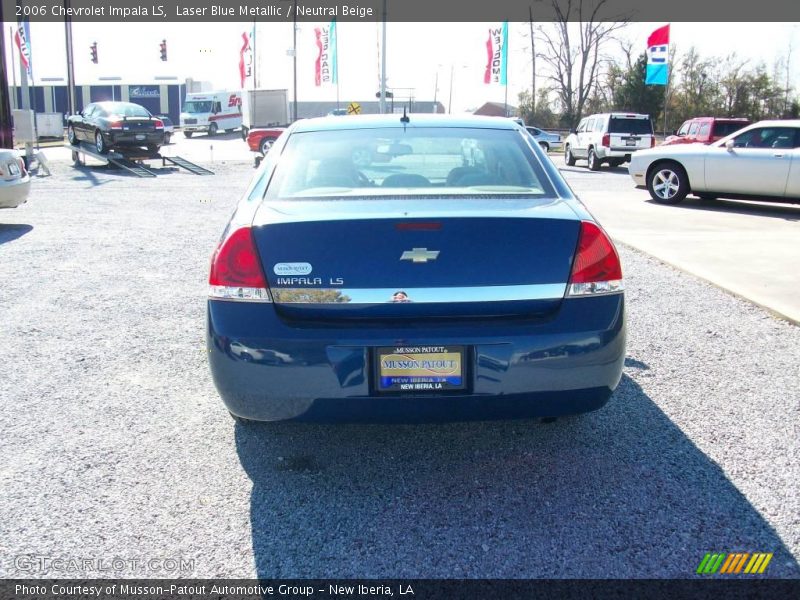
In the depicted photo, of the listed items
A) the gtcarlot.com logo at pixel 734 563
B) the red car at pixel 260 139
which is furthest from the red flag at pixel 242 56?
the gtcarlot.com logo at pixel 734 563

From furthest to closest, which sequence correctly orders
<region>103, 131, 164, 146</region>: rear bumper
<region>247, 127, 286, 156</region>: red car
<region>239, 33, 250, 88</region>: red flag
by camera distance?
<region>239, 33, 250, 88</region>: red flag, <region>247, 127, 286, 156</region>: red car, <region>103, 131, 164, 146</region>: rear bumper

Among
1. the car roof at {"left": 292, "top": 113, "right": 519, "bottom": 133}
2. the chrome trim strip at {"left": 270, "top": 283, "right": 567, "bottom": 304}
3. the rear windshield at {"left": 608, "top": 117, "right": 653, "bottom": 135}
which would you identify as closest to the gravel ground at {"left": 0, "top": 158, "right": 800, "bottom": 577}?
the chrome trim strip at {"left": 270, "top": 283, "right": 567, "bottom": 304}

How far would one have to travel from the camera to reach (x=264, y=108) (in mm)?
43219

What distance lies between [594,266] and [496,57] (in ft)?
142

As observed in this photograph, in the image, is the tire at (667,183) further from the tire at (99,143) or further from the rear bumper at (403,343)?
the tire at (99,143)

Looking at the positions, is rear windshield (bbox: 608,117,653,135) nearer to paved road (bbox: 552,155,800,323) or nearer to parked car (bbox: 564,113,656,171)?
parked car (bbox: 564,113,656,171)

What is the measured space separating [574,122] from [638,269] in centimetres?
4893

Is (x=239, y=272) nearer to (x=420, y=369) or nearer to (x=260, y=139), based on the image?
(x=420, y=369)

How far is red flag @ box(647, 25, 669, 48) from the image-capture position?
115 feet

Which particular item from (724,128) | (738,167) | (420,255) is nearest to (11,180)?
(420,255)

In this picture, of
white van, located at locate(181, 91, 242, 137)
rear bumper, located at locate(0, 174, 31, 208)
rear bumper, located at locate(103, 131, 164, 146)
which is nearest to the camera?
rear bumper, located at locate(0, 174, 31, 208)

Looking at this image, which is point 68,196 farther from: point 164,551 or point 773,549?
point 773,549

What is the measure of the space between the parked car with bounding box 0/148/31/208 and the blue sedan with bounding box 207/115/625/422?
8244mm

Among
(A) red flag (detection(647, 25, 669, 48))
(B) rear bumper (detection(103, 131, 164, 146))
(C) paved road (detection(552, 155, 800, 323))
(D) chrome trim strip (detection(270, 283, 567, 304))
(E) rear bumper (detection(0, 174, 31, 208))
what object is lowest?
(C) paved road (detection(552, 155, 800, 323))
